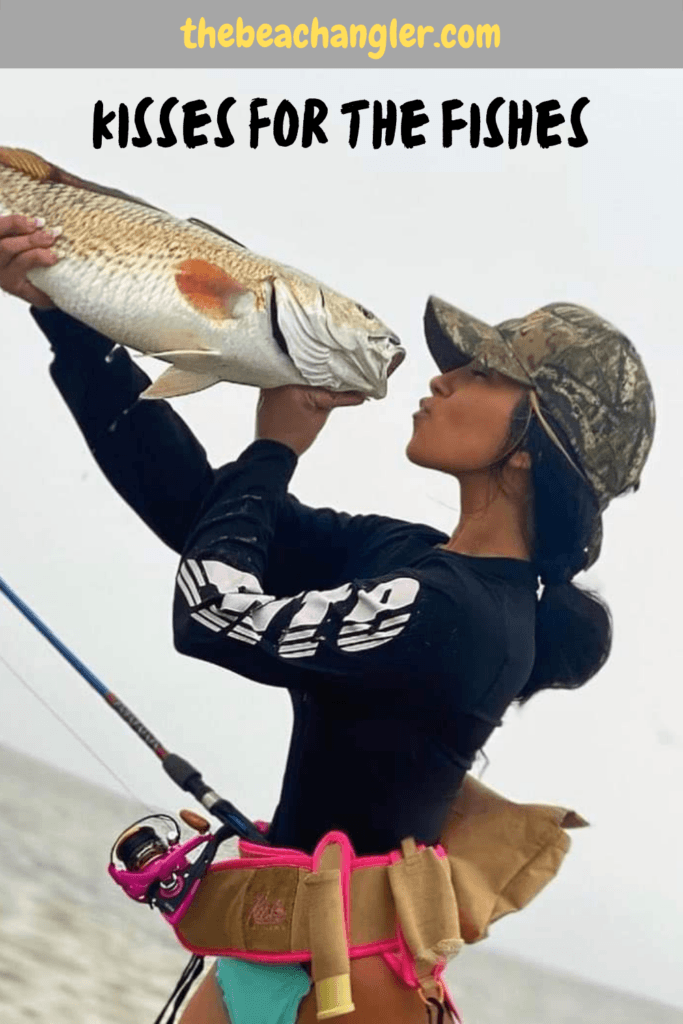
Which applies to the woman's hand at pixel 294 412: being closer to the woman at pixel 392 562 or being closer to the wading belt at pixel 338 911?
the woman at pixel 392 562

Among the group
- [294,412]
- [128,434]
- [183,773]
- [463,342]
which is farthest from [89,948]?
[463,342]

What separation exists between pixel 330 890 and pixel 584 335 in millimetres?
594

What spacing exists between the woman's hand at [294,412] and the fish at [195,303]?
1 cm

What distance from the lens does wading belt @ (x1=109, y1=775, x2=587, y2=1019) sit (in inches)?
40.7

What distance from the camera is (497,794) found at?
1244mm

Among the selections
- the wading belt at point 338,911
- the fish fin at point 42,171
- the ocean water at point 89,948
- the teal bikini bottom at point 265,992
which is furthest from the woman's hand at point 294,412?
the ocean water at point 89,948

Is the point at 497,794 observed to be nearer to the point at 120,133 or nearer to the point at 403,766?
the point at 403,766

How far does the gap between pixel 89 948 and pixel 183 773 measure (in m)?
1.60

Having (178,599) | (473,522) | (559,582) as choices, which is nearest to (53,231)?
(178,599)

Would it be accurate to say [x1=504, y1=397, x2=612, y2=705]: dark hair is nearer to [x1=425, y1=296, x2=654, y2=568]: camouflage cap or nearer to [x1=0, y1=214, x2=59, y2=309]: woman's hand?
[x1=425, y1=296, x2=654, y2=568]: camouflage cap

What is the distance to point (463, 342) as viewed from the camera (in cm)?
119

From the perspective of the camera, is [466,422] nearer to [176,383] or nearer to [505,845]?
[176,383]

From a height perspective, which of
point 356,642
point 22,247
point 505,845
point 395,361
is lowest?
point 505,845

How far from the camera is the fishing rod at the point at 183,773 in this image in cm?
116
